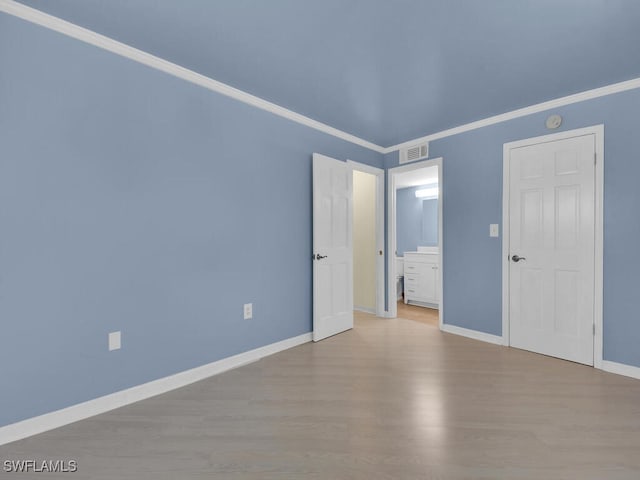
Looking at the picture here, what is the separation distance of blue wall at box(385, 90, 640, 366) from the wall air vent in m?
0.09

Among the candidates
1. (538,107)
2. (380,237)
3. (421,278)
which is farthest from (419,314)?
(538,107)

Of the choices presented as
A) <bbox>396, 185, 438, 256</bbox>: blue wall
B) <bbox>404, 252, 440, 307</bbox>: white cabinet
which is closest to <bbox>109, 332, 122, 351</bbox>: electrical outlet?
<bbox>404, 252, 440, 307</bbox>: white cabinet

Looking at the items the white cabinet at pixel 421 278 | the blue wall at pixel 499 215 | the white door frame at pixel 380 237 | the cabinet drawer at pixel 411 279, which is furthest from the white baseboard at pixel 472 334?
the cabinet drawer at pixel 411 279

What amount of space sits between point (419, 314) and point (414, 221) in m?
2.12

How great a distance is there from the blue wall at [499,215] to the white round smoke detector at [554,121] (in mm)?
46

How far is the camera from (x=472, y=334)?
11.4 ft

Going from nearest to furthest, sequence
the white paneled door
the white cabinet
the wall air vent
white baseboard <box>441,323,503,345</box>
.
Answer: the white paneled door < white baseboard <box>441,323,503,345</box> < the wall air vent < the white cabinet

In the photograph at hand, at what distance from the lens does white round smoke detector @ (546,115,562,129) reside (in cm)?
285

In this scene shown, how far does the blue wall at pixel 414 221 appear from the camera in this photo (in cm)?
574

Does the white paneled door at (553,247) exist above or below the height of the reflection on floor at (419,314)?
above

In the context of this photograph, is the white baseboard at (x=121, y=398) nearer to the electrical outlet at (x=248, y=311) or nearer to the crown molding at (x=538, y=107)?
the electrical outlet at (x=248, y=311)

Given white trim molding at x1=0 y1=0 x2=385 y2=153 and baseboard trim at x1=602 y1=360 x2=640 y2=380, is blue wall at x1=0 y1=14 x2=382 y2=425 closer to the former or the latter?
white trim molding at x1=0 y1=0 x2=385 y2=153

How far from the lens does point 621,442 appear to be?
5.47 ft

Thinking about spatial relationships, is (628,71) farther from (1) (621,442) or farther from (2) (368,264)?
(2) (368,264)
